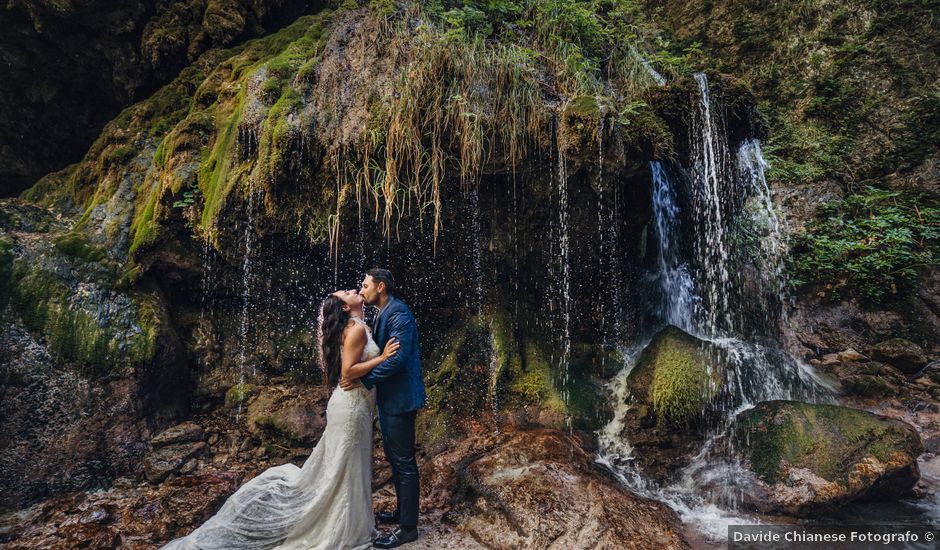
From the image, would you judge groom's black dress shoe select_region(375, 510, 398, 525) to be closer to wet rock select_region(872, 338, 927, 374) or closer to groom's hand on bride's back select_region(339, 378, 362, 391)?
groom's hand on bride's back select_region(339, 378, 362, 391)

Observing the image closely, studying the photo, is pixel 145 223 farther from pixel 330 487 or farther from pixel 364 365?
pixel 330 487

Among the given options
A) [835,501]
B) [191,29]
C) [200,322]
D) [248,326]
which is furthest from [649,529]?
[191,29]

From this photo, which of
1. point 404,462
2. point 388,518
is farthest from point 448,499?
point 404,462

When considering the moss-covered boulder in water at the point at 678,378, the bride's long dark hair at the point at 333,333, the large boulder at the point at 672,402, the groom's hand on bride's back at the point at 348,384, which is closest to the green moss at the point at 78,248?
the bride's long dark hair at the point at 333,333

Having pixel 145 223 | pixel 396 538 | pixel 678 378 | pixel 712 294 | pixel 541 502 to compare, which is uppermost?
pixel 145 223

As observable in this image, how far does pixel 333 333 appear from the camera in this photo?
3.73 meters

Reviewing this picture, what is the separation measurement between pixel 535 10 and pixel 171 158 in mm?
5590

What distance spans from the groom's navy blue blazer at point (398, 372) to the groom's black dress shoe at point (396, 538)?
0.95m

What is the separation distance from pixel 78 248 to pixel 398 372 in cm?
475

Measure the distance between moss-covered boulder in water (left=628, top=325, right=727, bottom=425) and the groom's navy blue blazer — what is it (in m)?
3.20

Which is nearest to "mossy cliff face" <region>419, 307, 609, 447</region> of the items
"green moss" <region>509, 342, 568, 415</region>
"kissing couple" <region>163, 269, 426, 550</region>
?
"green moss" <region>509, 342, 568, 415</region>

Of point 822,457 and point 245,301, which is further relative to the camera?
point 245,301

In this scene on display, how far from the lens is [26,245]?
17.5ft

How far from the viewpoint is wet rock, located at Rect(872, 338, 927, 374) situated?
646 cm
